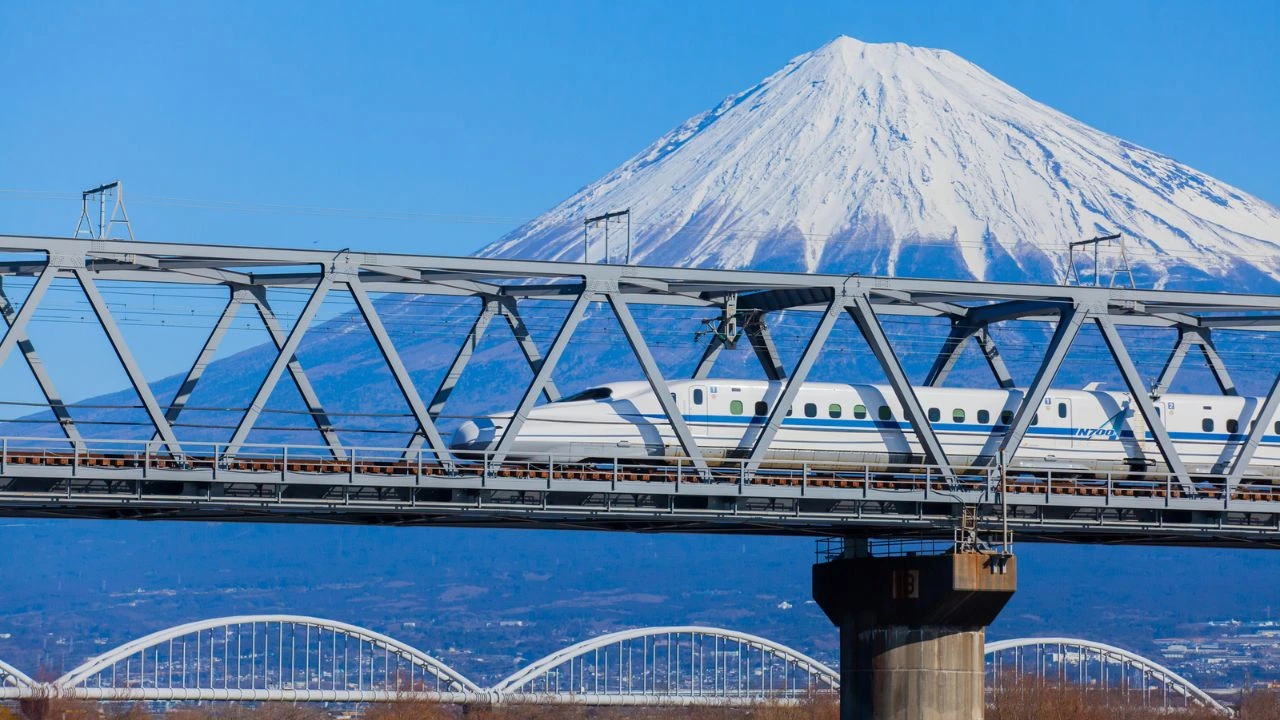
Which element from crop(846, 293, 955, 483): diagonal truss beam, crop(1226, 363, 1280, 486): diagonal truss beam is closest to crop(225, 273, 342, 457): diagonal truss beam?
crop(846, 293, 955, 483): diagonal truss beam

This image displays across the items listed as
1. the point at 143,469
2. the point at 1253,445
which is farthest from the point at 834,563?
the point at 143,469

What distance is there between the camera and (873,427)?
266 feet

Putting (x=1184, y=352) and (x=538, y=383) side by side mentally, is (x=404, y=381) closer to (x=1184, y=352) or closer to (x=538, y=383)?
(x=538, y=383)

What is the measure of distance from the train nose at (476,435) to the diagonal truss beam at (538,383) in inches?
185

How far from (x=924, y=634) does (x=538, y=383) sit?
15692mm

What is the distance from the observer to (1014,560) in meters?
70.1

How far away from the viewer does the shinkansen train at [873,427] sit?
75438 mm

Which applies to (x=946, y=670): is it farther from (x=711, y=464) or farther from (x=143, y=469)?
(x=143, y=469)

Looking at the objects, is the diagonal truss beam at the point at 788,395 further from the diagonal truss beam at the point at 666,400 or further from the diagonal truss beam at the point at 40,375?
the diagonal truss beam at the point at 40,375

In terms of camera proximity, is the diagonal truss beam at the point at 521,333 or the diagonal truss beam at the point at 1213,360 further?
the diagonal truss beam at the point at 1213,360

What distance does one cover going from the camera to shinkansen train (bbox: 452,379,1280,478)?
2970 inches

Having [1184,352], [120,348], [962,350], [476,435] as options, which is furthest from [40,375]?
[1184,352]

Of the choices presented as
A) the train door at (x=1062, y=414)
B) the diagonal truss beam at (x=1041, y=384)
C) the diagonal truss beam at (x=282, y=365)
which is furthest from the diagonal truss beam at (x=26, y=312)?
the train door at (x=1062, y=414)

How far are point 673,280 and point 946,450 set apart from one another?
1671cm
